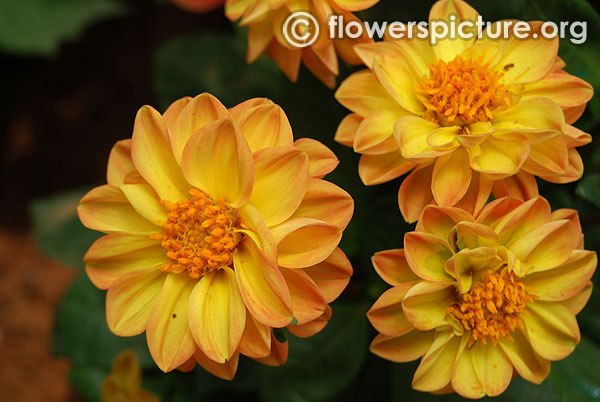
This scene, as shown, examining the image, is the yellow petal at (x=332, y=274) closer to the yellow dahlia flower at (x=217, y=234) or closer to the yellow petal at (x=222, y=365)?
the yellow dahlia flower at (x=217, y=234)

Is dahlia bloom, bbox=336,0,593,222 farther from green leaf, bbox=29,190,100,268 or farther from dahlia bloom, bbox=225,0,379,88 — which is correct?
green leaf, bbox=29,190,100,268

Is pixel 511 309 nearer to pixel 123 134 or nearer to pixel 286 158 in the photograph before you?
pixel 286 158

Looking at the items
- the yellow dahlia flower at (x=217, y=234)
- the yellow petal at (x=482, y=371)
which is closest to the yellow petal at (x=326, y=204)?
the yellow dahlia flower at (x=217, y=234)

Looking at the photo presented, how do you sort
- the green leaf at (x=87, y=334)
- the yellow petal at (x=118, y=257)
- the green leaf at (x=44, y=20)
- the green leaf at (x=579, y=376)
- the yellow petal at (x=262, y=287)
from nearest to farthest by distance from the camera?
the yellow petal at (x=262, y=287), the yellow petal at (x=118, y=257), the green leaf at (x=579, y=376), the green leaf at (x=87, y=334), the green leaf at (x=44, y=20)

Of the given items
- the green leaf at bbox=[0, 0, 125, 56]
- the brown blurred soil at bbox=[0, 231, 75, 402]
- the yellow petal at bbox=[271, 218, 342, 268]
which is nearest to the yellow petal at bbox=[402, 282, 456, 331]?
the yellow petal at bbox=[271, 218, 342, 268]

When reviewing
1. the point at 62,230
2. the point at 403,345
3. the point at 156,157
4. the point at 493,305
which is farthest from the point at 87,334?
the point at 493,305

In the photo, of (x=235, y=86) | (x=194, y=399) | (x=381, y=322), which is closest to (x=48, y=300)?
(x=194, y=399)
